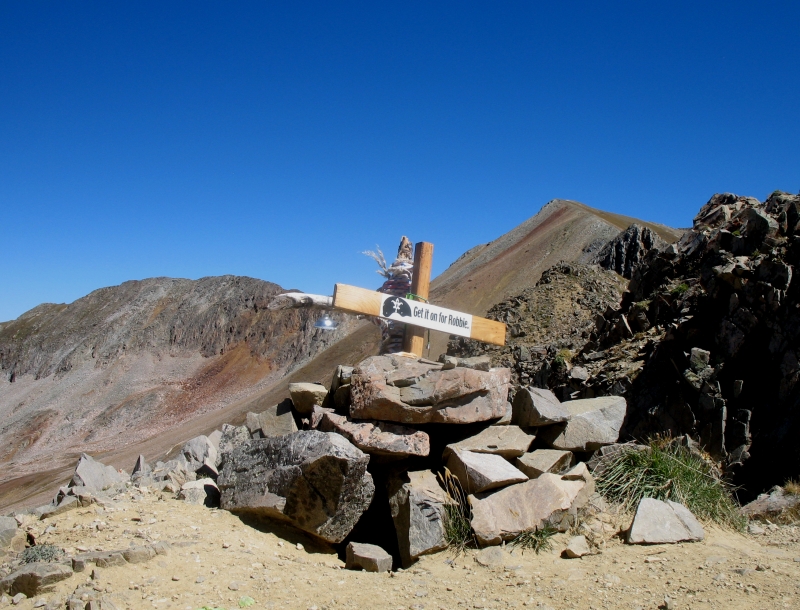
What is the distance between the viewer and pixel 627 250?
3784cm

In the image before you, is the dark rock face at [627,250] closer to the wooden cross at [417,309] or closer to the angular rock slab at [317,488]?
the wooden cross at [417,309]

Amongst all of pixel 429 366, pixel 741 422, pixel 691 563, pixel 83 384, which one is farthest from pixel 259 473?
pixel 83 384

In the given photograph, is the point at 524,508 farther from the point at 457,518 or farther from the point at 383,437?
the point at 383,437

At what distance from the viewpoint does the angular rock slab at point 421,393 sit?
18.7 feet

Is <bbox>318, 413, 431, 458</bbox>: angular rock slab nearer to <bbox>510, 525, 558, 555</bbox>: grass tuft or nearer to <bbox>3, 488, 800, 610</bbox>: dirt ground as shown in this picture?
<bbox>3, 488, 800, 610</bbox>: dirt ground

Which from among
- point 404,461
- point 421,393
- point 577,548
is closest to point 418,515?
point 404,461

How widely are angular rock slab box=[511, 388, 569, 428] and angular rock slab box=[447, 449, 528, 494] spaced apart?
2.10 feet

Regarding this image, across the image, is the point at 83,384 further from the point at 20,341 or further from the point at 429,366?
the point at 429,366

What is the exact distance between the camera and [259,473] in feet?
18.8

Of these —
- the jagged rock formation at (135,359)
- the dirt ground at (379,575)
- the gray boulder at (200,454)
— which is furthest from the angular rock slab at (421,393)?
the jagged rock formation at (135,359)

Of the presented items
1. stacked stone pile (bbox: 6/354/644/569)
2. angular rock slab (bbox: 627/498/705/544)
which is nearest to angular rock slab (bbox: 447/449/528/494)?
stacked stone pile (bbox: 6/354/644/569)

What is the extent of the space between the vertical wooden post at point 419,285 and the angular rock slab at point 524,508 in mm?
1750

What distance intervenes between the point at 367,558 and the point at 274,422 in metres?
1.91

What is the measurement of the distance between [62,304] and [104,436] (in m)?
37.1
